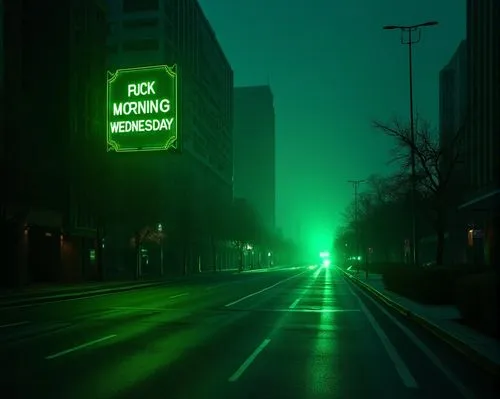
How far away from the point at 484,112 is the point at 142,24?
64.9 meters

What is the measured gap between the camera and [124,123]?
25891 millimetres

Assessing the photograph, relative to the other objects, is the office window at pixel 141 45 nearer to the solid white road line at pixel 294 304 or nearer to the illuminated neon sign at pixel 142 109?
the solid white road line at pixel 294 304

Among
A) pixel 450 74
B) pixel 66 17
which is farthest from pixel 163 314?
pixel 450 74

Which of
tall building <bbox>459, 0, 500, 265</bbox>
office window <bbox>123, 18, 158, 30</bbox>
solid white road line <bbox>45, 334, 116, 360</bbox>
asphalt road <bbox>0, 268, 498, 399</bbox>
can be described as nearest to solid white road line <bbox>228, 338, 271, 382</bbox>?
asphalt road <bbox>0, 268, 498, 399</bbox>

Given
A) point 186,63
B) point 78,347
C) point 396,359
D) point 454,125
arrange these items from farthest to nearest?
1. point 186,63
2. point 454,125
3. point 78,347
4. point 396,359

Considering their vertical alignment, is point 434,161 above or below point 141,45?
below

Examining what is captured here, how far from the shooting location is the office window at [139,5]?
312 feet

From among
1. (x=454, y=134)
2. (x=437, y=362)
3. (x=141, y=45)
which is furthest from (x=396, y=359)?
(x=141, y=45)

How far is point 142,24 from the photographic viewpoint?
95.4 metres

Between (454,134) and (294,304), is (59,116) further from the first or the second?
(294,304)

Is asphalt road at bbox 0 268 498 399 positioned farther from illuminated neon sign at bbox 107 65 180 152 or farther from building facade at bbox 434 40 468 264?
building facade at bbox 434 40 468 264

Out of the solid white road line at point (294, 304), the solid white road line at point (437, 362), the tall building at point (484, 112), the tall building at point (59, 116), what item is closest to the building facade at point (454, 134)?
the tall building at point (484, 112)

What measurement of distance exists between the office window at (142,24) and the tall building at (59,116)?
3400 cm

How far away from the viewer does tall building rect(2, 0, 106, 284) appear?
154ft
